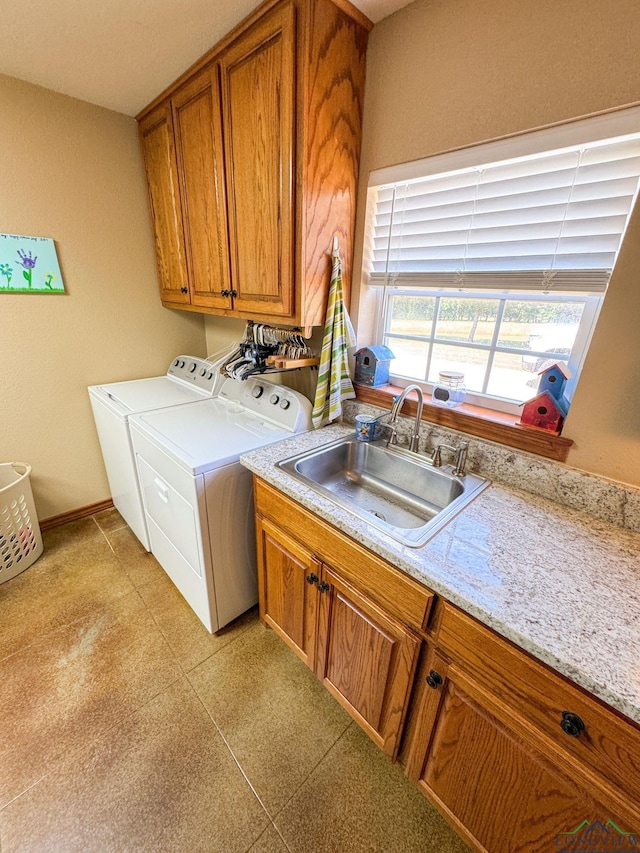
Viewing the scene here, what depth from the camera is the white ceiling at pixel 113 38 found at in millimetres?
1161

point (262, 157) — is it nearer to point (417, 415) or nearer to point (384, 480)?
point (417, 415)

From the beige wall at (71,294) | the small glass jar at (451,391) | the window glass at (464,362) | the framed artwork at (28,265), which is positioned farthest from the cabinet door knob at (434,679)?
the framed artwork at (28,265)

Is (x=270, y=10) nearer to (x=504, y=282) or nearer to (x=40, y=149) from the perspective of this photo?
(x=504, y=282)

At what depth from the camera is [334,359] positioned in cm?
149

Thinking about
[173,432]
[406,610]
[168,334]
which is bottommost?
[406,610]

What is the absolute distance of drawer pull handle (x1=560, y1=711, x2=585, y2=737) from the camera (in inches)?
25.0

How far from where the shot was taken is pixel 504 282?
1183 millimetres

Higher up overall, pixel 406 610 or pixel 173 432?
pixel 173 432

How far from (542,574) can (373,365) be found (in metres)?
1.02

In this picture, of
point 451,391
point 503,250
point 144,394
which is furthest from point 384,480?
point 144,394

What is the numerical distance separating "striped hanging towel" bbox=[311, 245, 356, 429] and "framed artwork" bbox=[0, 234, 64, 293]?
5.40 feet

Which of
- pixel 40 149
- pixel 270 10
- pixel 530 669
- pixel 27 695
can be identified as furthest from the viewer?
pixel 40 149

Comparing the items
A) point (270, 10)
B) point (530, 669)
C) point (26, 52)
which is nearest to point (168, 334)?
point (26, 52)

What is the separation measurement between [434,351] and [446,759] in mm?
1359
